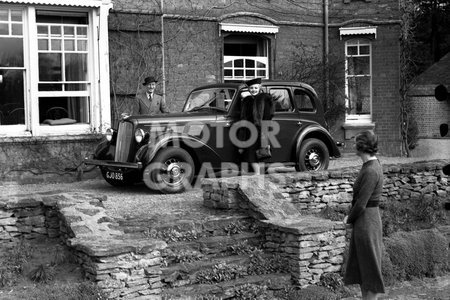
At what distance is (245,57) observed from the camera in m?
17.1

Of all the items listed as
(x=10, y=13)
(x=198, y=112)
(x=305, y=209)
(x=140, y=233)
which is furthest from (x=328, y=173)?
(x=10, y=13)

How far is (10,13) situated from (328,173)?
22.4 ft

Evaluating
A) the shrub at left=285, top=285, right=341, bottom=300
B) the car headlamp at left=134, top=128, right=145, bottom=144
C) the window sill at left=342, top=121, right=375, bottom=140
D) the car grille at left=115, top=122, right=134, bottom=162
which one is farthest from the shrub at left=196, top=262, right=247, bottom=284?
the window sill at left=342, top=121, right=375, bottom=140

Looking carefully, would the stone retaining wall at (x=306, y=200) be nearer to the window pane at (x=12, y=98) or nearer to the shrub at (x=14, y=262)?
the shrub at (x=14, y=262)

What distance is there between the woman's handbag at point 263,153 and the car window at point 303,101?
181cm

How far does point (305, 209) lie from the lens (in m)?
10.3

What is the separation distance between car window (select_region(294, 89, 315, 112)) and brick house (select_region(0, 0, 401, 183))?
143 inches

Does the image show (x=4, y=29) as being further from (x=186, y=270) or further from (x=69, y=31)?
(x=186, y=270)

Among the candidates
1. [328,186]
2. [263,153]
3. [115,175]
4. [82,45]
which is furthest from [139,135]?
[82,45]

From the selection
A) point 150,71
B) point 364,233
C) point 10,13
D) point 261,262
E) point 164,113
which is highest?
point 10,13

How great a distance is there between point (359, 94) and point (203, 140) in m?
8.72

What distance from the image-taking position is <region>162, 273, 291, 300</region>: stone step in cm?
727

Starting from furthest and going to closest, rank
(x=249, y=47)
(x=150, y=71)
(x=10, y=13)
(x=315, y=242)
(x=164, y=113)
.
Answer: (x=249, y=47)
(x=150, y=71)
(x=10, y=13)
(x=164, y=113)
(x=315, y=242)

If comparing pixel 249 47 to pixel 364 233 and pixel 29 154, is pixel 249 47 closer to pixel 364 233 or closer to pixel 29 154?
pixel 29 154
